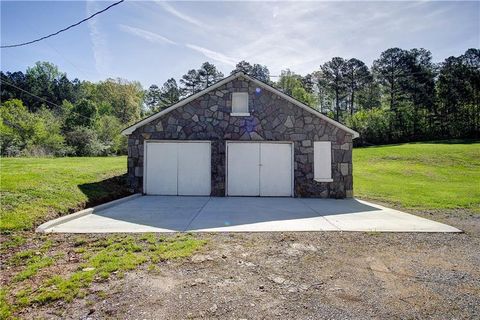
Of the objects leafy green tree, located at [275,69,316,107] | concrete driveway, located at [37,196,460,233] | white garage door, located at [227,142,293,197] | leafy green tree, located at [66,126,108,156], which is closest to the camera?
concrete driveway, located at [37,196,460,233]

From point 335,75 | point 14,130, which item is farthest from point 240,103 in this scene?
point 335,75

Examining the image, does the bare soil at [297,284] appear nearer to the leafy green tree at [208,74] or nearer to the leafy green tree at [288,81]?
the leafy green tree at [288,81]

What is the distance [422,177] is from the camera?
664 inches

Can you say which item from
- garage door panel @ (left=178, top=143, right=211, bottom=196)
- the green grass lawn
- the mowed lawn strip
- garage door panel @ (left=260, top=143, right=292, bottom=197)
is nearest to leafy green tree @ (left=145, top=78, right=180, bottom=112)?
the green grass lawn

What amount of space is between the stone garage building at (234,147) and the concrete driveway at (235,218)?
50.3 inches

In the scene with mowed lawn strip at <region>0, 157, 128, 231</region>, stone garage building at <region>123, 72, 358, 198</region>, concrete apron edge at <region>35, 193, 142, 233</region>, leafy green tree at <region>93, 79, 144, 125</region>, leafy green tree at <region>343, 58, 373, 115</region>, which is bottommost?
concrete apron edge at <region>35, 193, 142, 233</region>

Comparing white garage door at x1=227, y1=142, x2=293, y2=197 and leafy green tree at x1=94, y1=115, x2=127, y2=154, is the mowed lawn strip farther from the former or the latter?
leafy green tree at x1=94, y1=115, x2=127, y2=154

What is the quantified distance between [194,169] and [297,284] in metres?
7.80

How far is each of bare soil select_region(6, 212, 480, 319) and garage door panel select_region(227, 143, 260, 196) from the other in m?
5.57

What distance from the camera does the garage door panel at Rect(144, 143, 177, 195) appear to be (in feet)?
35.4

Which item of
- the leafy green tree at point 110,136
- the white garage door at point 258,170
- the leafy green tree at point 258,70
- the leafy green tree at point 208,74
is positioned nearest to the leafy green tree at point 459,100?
the leafy green tree at point 258,70

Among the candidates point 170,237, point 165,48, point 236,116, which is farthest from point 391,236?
point 165,48

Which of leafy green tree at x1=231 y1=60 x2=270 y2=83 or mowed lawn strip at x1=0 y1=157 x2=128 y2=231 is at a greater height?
leafy green tree at x1=231 y1=60 x2=270 y2=83

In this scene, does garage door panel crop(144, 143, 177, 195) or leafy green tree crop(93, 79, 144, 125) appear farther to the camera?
leafy green tree crop(93, 79, 144, 125)
